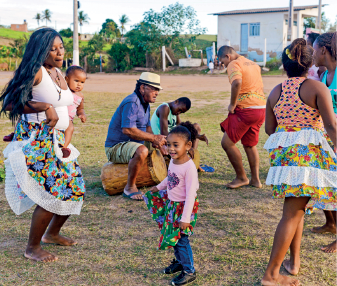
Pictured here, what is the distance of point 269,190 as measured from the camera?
5355 millimetres

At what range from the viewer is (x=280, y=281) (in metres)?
2.92

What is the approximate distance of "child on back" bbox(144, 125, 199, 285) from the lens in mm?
2930

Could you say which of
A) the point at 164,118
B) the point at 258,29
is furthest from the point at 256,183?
the point at 258,29

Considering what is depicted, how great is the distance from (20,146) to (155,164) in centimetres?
248

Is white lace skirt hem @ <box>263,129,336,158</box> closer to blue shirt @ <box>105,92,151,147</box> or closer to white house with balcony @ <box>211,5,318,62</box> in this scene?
blue shirt @ <box>105,92,151,147</box>

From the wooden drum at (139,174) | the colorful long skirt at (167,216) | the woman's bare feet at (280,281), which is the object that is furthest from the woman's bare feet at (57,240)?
the woman's bare feet at (280,281)

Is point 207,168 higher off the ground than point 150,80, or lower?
lower

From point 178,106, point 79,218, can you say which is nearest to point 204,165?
point 178,106

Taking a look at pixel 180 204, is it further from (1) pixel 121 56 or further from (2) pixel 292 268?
(1) pixel 121 56

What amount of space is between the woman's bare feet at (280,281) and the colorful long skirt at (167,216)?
25.3 inches

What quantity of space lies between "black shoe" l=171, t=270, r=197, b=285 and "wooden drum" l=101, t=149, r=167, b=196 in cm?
232

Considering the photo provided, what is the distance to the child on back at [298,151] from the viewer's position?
9.19 ft

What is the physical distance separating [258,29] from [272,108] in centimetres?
3332

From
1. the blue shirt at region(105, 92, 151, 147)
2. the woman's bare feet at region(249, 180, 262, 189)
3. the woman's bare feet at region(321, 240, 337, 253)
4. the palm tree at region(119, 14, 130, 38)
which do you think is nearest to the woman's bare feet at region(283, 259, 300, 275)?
the woman's bare feet at region(321, 240, 337, 253)
